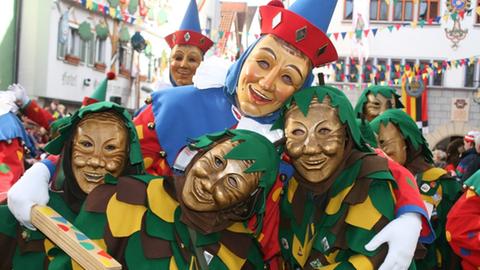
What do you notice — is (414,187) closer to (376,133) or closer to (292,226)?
(292,226)

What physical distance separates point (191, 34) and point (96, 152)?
2.41 metres

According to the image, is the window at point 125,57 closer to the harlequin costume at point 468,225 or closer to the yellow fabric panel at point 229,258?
the harlequin costume at point 468,225

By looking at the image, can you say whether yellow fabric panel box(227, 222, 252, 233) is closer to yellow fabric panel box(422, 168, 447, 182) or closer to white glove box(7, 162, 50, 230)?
white glove box(7, 162, 50, 230)

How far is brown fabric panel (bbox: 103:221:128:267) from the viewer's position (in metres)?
2.59

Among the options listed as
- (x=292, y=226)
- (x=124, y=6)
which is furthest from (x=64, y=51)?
(x=292, y=226)

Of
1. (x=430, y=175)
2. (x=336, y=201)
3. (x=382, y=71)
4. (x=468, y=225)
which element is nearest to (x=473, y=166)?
(x=430, y=175)

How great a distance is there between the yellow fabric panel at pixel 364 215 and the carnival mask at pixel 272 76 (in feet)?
2.08

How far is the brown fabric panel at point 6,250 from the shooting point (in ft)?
10.2

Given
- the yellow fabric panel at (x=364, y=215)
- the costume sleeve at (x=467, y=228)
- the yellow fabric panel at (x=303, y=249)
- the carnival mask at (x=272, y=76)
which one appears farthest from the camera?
the costume sleeve at (x=467, y=228)

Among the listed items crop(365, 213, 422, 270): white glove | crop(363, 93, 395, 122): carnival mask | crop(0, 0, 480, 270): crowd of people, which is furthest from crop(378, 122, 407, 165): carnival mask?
crop(365, 213, 422, 270): white glove

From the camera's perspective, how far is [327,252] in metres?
2.67

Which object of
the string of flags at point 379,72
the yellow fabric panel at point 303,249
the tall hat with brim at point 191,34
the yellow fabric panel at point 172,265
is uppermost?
the string of flags at point 379,72

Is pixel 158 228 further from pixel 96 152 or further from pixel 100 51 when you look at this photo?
pixel 100 51

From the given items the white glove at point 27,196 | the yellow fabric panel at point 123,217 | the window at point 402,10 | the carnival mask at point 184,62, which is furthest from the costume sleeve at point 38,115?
the window at point 402,10
